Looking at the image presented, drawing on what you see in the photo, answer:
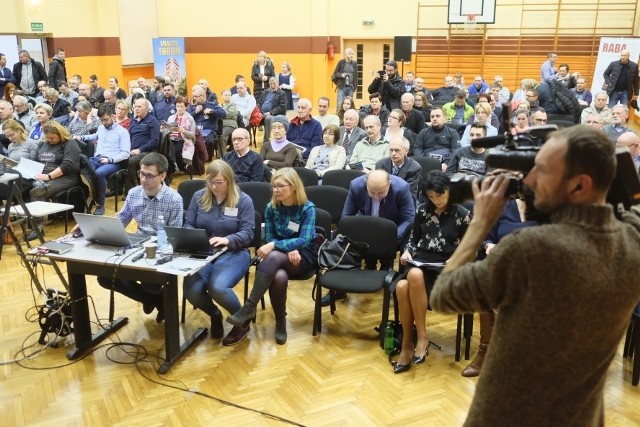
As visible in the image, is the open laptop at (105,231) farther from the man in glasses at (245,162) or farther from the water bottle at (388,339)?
the man in glasses at (245,162)

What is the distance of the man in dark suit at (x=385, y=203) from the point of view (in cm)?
448

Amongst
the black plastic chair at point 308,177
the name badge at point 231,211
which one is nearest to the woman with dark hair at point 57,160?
Answer: the black plastic chair at point 308,177

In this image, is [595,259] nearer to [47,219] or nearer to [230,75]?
[47,219]

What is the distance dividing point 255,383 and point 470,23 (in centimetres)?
1249

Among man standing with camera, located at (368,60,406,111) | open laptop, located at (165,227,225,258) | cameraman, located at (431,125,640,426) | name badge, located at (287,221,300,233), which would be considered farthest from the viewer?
man standing with camera, located at (368,60,406,111)

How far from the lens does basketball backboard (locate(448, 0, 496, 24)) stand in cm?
1347

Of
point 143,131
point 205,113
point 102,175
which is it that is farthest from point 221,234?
point 205,113

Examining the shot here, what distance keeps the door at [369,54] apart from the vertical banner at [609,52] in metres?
4.84

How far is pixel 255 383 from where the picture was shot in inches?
138

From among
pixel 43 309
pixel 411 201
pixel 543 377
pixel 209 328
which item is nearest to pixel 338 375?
pixel 209 328

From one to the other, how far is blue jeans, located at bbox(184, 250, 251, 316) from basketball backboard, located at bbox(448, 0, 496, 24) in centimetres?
1159

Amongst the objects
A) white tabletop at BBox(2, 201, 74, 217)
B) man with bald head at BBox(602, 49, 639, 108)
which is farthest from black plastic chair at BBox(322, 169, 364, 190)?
man with bald head at BBox(602, 49, 639, 108)

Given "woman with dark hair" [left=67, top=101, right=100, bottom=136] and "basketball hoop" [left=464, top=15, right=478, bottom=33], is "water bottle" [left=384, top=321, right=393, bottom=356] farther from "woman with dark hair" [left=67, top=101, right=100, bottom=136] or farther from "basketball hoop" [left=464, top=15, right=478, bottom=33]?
"basketball hoop" [left=464, top=15, right=478, bottom=33]

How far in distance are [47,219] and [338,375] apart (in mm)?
4560
